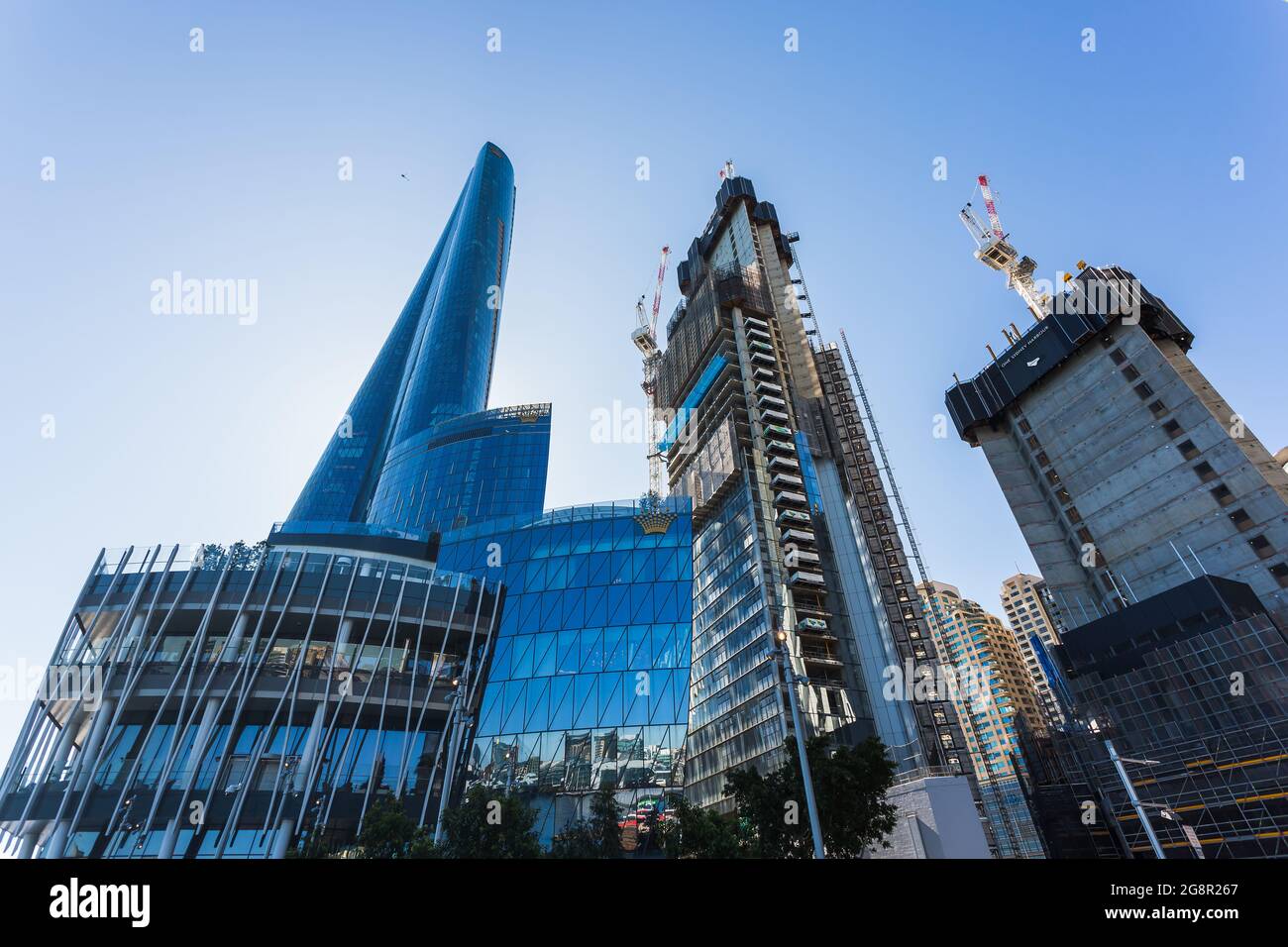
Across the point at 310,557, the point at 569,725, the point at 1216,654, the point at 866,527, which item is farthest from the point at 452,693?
the point at 1216,654

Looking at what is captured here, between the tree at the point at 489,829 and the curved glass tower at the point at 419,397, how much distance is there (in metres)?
Result: 82.2

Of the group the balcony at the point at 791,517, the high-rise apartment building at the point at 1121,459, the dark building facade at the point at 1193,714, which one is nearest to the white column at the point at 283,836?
the balcony at the point at 791,517

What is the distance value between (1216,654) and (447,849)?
58983 mm

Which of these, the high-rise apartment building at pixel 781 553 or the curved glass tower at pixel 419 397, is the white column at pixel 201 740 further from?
the curved glass tower at pixel 419 397

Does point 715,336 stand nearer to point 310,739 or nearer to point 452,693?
point 452,693

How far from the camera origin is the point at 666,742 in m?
53.8

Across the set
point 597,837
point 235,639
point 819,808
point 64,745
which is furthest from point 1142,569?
point 64,745

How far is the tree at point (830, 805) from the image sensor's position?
1108 inches

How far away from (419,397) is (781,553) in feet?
341

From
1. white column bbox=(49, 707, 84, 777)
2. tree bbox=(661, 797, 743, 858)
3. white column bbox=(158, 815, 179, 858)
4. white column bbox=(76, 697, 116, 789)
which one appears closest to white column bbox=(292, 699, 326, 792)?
white column bbox=(158, 815, 179, 858)

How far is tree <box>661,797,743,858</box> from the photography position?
2906 centimetres

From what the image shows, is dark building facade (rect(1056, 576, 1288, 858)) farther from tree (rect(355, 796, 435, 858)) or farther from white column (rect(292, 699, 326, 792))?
white column (rect(292, 699, 326, 792))

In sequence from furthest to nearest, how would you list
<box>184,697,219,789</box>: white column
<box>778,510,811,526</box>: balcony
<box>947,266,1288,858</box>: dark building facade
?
1. <box>778,510,811,526</box>: balcony
2. <box>947,266,1288,858</box>: dark building facade
3. <box>184,697,219,789</box>: white column

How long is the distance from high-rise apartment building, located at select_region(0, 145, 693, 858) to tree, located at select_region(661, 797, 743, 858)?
2097cm
